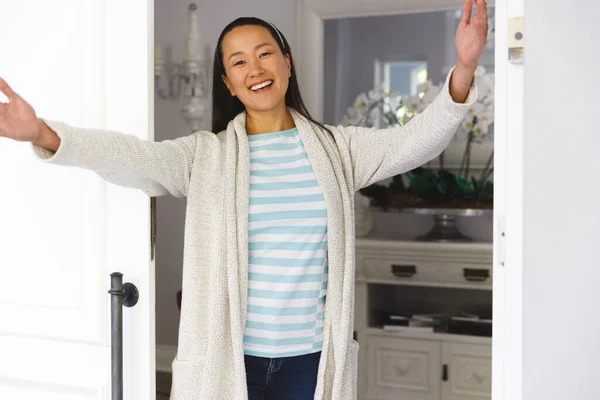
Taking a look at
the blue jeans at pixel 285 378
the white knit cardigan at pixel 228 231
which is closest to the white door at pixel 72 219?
the white knit cardigan at pixel 228 231

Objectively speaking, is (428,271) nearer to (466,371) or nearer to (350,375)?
(466,371)

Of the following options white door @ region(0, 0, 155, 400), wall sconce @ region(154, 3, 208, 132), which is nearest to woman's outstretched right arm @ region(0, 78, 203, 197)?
white door @ region(0, 0, 155, 400)

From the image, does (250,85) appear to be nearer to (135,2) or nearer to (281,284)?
(135,2)

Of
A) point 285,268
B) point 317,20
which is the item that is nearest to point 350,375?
point 285,268

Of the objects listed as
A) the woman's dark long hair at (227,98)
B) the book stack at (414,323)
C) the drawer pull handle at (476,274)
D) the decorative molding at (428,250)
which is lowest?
the book stack at (414,323)

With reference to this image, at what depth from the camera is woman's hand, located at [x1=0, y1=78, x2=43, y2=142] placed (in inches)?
55.2

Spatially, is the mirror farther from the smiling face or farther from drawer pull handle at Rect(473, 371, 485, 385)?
the smiling face

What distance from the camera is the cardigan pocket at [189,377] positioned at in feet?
5.41

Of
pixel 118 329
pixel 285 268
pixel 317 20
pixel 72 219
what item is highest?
pixel 317 20

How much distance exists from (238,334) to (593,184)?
0.81 meters

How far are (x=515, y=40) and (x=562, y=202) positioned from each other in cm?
33

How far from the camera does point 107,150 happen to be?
4.97 ft

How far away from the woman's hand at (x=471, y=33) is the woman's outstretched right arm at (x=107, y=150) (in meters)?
0.64

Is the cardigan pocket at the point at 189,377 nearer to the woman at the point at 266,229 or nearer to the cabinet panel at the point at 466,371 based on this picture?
the woman at the point at 266,229
